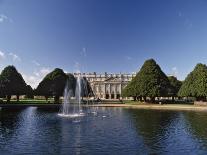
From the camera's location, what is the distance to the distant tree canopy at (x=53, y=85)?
353 ft

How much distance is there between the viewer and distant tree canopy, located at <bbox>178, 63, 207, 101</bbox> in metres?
90.4

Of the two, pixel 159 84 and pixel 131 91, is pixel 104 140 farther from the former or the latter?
pixel 131 91

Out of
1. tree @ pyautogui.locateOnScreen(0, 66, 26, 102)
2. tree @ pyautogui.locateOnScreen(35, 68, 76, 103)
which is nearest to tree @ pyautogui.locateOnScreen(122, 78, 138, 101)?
tree @ pyautogui.locateOnScreen(35, 68, 76, 103)

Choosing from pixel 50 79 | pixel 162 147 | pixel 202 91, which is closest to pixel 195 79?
pixel 202 91

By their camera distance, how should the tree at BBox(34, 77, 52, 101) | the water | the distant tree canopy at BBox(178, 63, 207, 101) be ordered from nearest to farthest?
the water → the distant tree canopy at BBox(178, 63, 207, 101) → the tree at BBox(34, 77, 52, 101)

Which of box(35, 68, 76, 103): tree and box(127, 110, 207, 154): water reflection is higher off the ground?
box(35, 68, 76, 103): tree

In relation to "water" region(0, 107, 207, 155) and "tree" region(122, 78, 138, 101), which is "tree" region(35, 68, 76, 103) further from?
"water" region(0, 107, 207, 155)

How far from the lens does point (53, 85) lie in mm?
107812

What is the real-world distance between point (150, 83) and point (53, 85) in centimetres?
3163

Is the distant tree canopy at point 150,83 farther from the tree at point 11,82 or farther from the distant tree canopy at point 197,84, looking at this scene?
the tree at point 11,82

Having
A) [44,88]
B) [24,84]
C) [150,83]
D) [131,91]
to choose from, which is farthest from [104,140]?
[24,84]

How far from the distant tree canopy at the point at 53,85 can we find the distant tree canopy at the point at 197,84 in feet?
128

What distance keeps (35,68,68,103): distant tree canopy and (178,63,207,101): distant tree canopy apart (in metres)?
39.0

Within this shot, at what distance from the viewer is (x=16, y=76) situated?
350 ft
